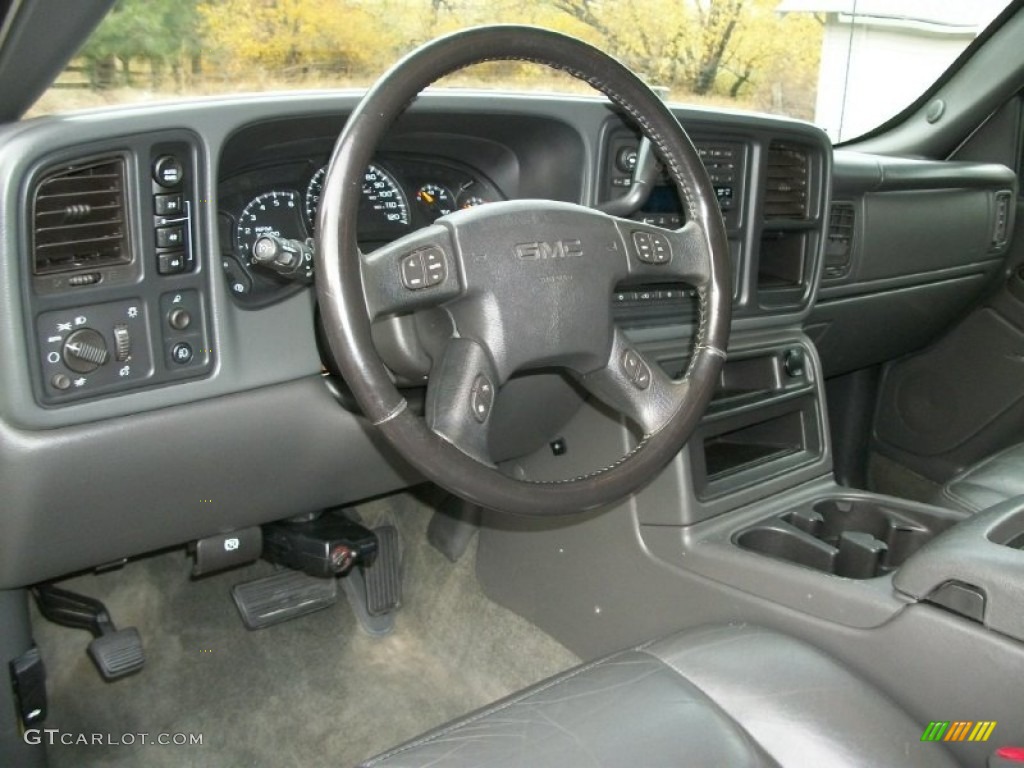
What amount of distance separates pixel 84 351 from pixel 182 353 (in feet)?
0.49

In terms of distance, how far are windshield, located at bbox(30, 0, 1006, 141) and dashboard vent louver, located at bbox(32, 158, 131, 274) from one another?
0.12m

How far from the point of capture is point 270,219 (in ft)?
5.51

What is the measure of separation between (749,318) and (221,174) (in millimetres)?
1128

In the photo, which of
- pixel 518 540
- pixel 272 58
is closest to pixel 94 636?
pixel 518 540

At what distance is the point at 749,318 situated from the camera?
7.09 feet

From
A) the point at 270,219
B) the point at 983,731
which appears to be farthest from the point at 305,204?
the point at 983,731

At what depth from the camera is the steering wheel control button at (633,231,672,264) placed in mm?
1467

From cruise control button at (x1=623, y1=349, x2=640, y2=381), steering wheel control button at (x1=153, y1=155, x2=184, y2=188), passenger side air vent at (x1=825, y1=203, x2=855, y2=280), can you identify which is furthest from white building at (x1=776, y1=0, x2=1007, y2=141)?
steering wheel control button at (x1=153, y1=155, x2=184, y2=188)

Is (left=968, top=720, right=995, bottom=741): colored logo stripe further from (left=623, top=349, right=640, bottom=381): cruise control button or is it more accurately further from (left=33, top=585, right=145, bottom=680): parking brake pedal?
(left=33, top=585, right=145, bottom=680): parking brake pedal

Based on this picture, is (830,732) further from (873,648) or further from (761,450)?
(761,450)

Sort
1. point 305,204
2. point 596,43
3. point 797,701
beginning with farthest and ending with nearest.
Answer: point 305,204 → point 596,43 → point 797,701

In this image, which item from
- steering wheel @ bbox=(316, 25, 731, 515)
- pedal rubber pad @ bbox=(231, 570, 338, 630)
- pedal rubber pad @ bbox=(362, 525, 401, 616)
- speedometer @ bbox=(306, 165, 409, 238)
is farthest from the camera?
pedal rubber pad @ bbox=(362, 525, 401, 616)

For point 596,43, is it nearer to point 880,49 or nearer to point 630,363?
point 630,363

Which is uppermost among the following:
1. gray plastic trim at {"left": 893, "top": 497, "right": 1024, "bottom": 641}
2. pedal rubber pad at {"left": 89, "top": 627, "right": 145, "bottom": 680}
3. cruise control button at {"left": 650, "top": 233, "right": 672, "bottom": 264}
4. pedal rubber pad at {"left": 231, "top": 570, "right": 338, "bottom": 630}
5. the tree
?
the tree
